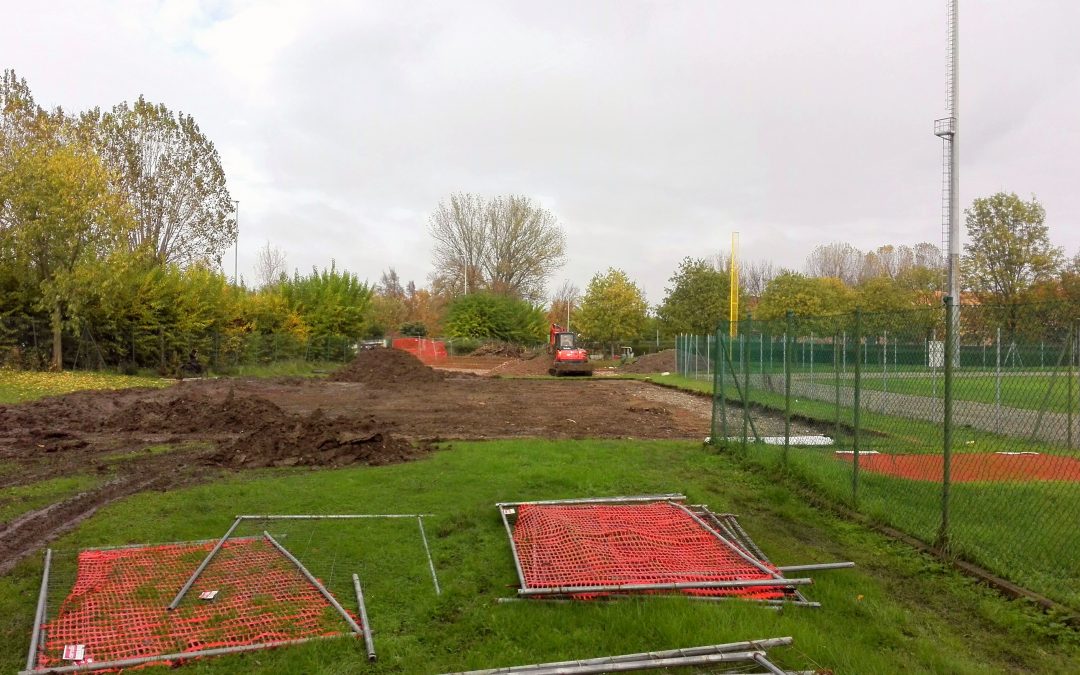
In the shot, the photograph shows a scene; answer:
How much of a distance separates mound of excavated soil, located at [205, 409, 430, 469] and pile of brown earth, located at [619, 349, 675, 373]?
32.6 metres

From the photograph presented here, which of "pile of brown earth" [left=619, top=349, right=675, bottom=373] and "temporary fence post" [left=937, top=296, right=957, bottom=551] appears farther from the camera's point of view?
"pile of brown earth" [left=619, top=349, right=675, bottom=373]

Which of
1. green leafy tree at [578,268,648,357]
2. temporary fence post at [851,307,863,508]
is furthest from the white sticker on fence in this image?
→ green leafy tree at [578,268,648,357]

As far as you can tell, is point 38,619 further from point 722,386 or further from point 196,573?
point 722,386

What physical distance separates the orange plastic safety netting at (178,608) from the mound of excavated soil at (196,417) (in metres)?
9.30

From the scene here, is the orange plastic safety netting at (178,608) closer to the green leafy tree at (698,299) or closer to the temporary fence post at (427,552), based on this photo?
the temporary fence post at (427,552)

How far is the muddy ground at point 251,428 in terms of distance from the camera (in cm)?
984

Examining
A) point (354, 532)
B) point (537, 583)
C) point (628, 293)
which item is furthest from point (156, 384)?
point (628, 293)

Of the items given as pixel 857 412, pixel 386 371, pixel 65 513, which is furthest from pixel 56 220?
pixel 857 412

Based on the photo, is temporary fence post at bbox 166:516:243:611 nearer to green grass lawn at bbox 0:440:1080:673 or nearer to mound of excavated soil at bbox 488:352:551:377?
green grass lawn at bbox 0:440:1080:673

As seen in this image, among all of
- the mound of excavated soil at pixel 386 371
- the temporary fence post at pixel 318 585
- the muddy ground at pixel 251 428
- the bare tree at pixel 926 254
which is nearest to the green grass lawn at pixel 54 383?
the muddy ground at pixel 251 428

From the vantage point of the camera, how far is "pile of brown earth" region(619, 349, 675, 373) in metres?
43.7

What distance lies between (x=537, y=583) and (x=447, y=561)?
3.74 ft

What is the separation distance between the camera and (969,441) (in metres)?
7.12

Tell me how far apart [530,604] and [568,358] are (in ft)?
113
